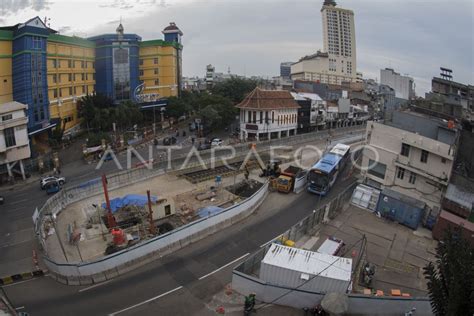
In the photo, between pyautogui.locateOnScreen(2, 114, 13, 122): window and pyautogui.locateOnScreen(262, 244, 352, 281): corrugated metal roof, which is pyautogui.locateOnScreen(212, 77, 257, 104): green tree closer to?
pyautogui.locateOnScreen(2, 114, 13, 122): window

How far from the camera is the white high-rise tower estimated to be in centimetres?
13612

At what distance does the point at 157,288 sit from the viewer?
16719mm

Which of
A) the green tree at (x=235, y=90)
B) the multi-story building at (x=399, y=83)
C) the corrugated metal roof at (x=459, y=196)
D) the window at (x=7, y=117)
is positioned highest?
the multi-story building at (x=399, y=83)

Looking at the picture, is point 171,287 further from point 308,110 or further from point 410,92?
point 410,92

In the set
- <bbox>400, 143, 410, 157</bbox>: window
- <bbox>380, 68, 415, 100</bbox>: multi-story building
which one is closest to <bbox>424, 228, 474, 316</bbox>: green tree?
<bbox>400, 143, 410, 157</bbox>: window

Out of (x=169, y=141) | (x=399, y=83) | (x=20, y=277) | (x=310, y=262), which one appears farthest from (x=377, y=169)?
(x=399, y=83)

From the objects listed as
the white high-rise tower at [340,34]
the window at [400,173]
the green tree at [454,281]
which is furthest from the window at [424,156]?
the white high-rise tower at [340,34]

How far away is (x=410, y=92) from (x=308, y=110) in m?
43.7

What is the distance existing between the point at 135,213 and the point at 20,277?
7737 millimetres

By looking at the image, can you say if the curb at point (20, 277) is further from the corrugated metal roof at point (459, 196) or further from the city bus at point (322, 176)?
the corrugated metal roof at point (459, 196)

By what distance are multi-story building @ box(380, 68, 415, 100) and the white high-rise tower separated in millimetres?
35029

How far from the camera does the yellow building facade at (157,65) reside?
5894cm

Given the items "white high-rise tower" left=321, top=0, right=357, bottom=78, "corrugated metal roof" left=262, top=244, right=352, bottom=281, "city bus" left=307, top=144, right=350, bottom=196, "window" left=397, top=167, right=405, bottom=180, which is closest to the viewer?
"corrugated metal roof" left=262, top=244, right=352, bottom=281

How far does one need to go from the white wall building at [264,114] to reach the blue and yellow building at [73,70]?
17743 mm
